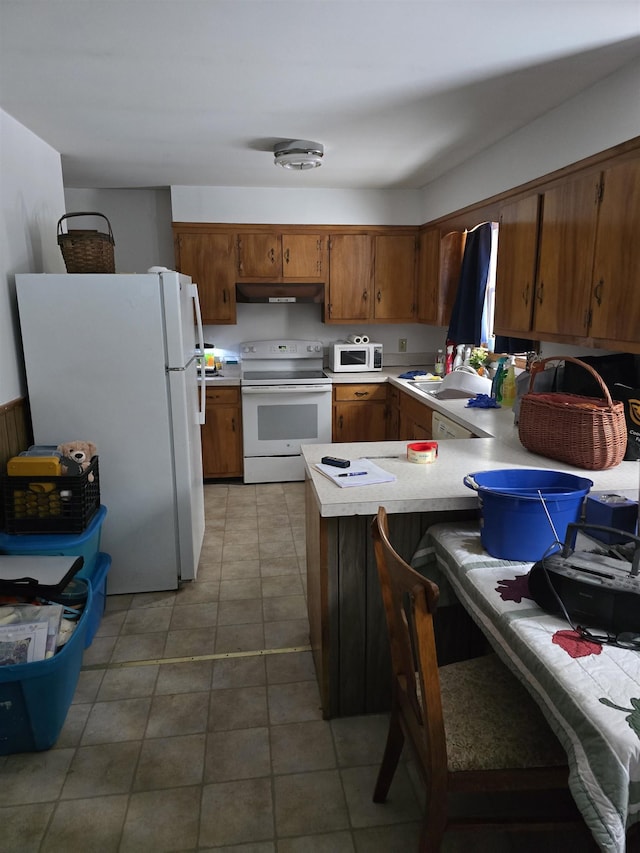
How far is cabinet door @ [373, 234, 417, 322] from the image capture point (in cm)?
482

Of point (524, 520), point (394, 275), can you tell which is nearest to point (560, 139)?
point (524, 520)

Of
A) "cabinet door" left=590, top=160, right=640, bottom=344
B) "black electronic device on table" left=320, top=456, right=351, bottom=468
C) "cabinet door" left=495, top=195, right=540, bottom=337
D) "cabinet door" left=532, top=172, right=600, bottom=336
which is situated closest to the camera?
"black electronic device on table" left=320, top=456, right=351, bottom=468

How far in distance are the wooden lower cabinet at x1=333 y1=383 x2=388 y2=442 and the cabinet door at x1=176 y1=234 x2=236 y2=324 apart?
43.6 inches

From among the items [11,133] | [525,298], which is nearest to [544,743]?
[525,298]

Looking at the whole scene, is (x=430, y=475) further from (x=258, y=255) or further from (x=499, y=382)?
(x=258, y=255)

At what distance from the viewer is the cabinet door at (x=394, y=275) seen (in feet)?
15.8

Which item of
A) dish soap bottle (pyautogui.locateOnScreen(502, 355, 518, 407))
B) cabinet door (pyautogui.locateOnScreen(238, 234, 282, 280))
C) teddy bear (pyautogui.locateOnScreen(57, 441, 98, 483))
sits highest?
cabinet door (pyautogui.locateOnScreen(238, 234, 282, 280))

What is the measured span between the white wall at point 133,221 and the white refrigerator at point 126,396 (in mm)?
2059

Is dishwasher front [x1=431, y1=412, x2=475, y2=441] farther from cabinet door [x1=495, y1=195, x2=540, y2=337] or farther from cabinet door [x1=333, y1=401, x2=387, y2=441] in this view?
cabinet door [x1=333, y1=401, x2=387, y2=441]

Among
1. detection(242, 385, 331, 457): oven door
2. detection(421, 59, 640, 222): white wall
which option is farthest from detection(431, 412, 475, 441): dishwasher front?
detection(421, 59, 640, 222): white wall

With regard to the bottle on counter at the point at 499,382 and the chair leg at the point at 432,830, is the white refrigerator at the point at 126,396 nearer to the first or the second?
the bottle on counter at the point at 499,382

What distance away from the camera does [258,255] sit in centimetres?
467

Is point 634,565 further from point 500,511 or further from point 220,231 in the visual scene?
point 220,231

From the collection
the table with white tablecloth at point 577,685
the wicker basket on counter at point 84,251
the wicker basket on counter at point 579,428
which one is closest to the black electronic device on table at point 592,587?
the table with white tablecloth at point 577,685
